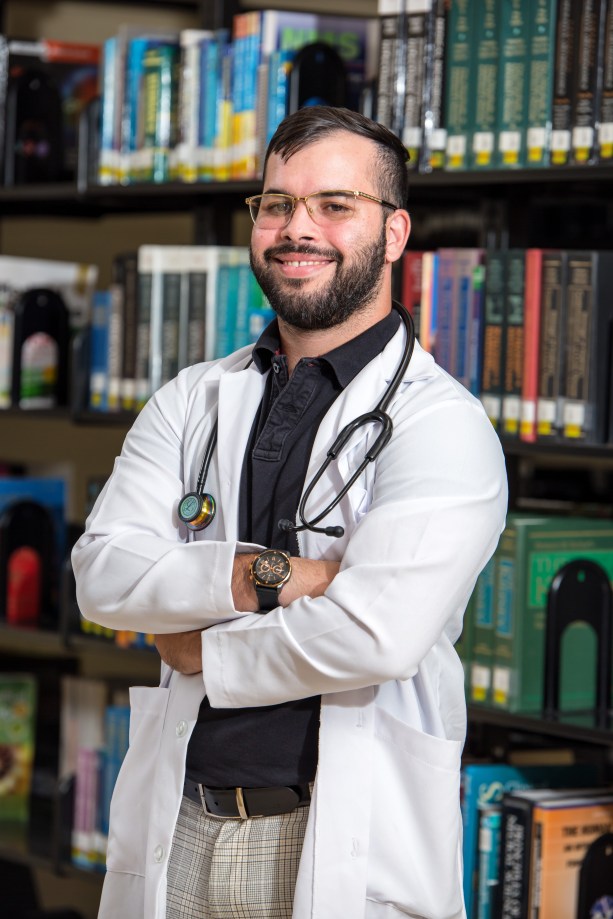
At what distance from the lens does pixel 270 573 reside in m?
1.70

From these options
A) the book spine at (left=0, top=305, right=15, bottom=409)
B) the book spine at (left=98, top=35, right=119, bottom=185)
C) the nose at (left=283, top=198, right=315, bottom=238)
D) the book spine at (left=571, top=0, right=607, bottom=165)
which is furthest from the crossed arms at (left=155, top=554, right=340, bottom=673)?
the book spine at (left=0, top=305, right=15, bottom=409)

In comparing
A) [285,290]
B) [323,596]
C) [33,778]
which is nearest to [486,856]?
[323,596]

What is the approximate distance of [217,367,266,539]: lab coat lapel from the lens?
183 centimetres

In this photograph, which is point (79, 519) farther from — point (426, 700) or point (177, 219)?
point (426, 700)

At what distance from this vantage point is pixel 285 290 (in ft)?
6.01

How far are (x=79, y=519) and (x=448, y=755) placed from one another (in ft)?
7.04

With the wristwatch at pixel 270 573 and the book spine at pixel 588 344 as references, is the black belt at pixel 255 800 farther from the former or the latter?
the book spine at pixel 588 344

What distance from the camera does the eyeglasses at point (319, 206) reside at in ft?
5.96

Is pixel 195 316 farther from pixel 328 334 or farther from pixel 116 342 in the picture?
pixel 328 334

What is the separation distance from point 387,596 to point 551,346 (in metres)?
0.82

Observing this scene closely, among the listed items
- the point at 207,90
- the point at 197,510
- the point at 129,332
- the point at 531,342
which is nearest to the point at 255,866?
the point at 197,510

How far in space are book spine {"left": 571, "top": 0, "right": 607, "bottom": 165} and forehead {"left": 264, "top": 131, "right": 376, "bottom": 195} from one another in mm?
598

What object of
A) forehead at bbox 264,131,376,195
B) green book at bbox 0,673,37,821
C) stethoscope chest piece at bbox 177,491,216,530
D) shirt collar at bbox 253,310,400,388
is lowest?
green book at bbox 0,673,37,821

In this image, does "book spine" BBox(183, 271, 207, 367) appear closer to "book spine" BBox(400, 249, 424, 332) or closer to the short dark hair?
"book spine" BBox(400, 249, 424, 332)
